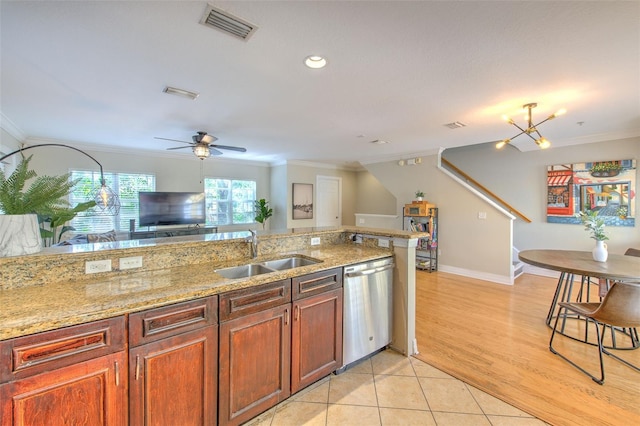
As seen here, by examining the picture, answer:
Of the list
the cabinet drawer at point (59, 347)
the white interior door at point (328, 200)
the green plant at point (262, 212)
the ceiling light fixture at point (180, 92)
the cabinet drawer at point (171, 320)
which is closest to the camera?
the cabinet drawer at point (59, 347)

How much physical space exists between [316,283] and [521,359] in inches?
81.6

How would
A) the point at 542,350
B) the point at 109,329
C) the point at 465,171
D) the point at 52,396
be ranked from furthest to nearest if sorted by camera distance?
the point at 465,171 → the point at 542,350 → the point at 109,329 → the point at 52,396

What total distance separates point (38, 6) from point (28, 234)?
1.26 meters

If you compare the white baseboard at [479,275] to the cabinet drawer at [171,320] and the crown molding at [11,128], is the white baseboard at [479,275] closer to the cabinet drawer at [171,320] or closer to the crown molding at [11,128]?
the cabinet drawer at [171,320]

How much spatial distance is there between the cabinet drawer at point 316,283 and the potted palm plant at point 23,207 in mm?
1446

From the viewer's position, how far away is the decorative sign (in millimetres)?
4344

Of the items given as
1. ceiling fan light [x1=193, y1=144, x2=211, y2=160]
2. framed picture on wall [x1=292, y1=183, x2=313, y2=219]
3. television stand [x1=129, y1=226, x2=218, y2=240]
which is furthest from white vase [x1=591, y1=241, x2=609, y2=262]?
television stand [x1=129, y1=226, x2=218, y2=240]

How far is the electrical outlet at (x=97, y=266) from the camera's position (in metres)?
1.67

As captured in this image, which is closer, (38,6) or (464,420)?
(38,6)

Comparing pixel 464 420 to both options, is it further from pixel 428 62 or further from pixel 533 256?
pixel 428 62

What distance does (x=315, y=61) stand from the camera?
2.11 m

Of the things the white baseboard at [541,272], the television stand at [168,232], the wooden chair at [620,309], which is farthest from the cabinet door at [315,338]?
the white baseboard at [541,272]

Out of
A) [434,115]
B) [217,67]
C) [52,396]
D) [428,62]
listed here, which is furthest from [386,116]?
[52,396]

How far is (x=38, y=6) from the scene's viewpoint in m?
1.52
